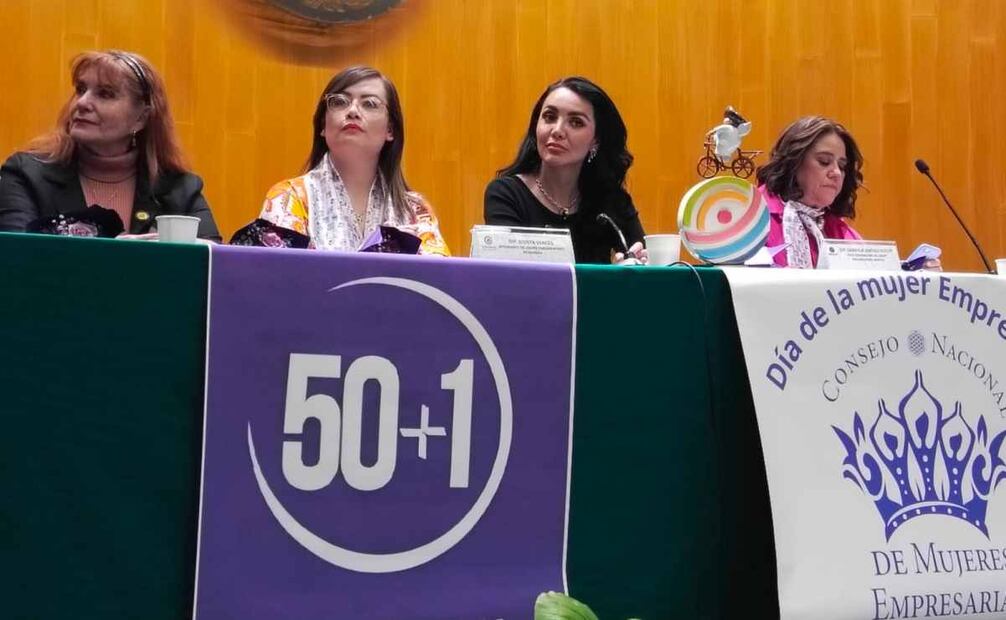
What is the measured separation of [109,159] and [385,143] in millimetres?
610

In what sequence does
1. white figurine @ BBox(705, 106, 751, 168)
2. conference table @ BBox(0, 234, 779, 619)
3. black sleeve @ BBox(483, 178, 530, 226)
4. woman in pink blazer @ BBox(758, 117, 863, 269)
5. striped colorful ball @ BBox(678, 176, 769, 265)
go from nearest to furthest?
conference table @ BBox(0, 234, 779, 619) < striped colorful ball @ BBox(678, 176, 769, 265) < white figurine @ BBox(705, 106, 751, 168) < black sleeve @ BBox(483, 178, 530, 226) < woman in pink blazer @ BBox(758, 117, 863, 269)

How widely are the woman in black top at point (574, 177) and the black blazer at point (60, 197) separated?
72cm

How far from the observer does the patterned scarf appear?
→ 281 cm

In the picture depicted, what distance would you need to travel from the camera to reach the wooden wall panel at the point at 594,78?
130 inches

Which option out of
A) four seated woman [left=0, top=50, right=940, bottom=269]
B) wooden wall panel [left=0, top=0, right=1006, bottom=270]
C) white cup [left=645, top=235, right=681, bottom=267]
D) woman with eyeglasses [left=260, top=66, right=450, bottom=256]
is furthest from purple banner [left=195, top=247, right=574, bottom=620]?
wooden wall panel [left=0, top=0, right=1006, bottom=270]

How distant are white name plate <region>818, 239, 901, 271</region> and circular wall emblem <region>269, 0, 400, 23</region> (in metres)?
1.96

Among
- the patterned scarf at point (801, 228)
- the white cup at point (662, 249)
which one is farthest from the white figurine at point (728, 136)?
the patterned scarf at point (801, 228)

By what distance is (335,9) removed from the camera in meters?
3.40

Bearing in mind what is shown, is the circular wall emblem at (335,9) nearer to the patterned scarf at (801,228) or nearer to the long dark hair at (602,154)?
the long dark hair at (602,154)

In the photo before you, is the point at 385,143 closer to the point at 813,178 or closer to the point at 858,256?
the point at 858,256

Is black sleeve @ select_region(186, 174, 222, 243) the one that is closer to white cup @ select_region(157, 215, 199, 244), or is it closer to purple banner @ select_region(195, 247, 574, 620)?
white cup @ select_region(157, 215, 199, 244)

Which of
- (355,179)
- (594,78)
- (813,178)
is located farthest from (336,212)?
(594,78)

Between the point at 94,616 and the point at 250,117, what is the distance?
2266 mm

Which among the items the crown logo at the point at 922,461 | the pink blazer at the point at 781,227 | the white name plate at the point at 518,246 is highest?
the pink blazer at the point at 781,227
